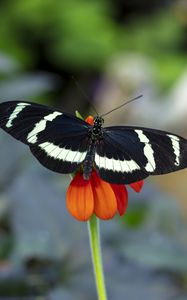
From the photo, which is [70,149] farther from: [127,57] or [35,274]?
[127,57]

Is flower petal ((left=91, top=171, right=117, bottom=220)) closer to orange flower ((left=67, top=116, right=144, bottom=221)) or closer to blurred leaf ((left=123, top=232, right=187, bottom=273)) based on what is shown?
orange flower ((left=67, top=116, right=144, bottom=221))

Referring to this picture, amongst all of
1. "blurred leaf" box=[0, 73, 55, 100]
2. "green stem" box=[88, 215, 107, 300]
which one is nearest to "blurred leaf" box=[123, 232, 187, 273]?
"green stem" box=[88, 215, 107, 300]

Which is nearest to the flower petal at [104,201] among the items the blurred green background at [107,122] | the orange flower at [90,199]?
Result: the orange flower at [90,199]

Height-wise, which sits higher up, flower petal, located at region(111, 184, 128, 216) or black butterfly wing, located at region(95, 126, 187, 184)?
black butterfly wing, located at region(95, 126, 187, 184)

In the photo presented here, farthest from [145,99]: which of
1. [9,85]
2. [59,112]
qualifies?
[59,112]

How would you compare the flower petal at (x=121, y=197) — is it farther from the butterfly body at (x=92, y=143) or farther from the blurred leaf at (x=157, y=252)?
the blurred leaf at (x=157, y=252)

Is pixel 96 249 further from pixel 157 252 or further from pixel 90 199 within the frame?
pixel 157 252

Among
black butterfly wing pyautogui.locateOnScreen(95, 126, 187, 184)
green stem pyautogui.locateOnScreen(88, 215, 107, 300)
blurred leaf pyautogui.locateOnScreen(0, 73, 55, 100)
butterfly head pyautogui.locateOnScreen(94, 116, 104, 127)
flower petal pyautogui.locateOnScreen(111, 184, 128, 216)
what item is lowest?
green stem pyautogui.locateOnScreen(88, 215, 107, 300)
